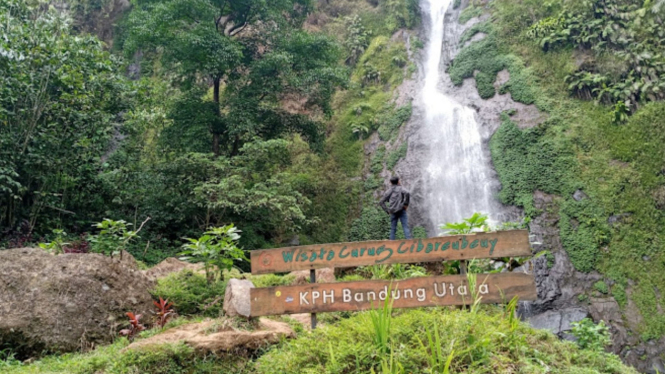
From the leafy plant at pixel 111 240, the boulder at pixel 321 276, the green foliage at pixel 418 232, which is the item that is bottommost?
the boulder at pixel 321 276

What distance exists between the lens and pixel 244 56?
13.5 m

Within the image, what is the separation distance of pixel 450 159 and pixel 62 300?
12680mm

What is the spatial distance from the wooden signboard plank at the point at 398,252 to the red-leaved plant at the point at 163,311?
1.17 m

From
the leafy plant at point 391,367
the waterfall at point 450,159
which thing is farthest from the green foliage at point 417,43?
the leafy plant at point 391,367

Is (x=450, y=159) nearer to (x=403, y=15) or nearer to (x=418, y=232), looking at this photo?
(x=418, y=232)

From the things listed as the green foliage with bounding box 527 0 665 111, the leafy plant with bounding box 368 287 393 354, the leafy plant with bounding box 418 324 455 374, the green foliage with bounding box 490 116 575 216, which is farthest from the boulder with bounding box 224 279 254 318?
the green foliage with bounding box 527 0 665 111

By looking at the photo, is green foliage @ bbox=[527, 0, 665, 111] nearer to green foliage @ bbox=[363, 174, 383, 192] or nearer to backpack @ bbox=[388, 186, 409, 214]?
green foliage @ bbox=[363, 174, 383, 192]

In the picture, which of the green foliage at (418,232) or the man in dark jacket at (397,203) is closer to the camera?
the man in dark jacket at (397,203)

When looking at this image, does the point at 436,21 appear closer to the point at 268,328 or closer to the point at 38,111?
the point at 38,111

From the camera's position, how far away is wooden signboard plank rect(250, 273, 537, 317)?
13.2 feet

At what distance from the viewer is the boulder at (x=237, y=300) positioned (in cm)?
438

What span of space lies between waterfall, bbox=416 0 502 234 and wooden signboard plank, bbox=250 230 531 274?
926cm

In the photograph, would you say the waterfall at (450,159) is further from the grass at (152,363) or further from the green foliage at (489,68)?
the grass at (152,363)

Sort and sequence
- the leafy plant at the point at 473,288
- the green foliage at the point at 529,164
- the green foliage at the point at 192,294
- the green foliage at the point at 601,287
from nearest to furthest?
the leafy plant at the point at 473,288 → the green foliage at the point at 192,294 → the green foliage at the point at 601,287 → the green foliage at the point at 529,164
